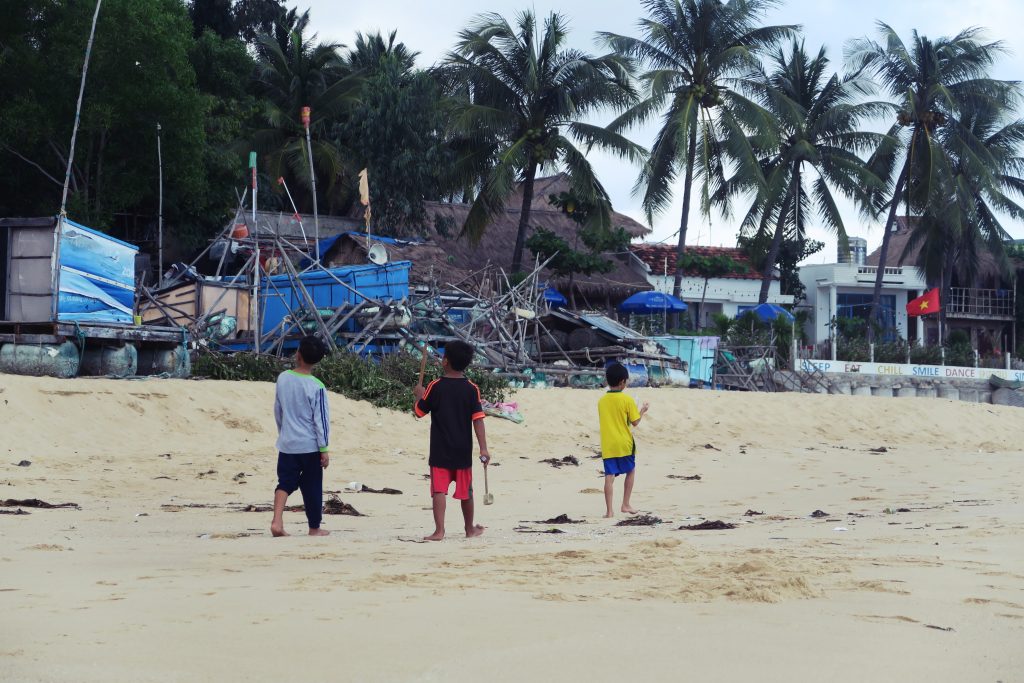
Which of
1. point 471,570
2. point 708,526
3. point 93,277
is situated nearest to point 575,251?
point 93,277

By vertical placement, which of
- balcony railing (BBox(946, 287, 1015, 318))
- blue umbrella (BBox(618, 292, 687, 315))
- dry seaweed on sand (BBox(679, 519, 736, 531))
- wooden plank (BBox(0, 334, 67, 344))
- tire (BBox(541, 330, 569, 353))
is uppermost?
balcony railing (BBox(946, 287, 1015, 318))

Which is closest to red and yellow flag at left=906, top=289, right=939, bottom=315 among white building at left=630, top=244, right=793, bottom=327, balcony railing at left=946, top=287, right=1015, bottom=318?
white building at left=630, top=244, right=793, bottom=327

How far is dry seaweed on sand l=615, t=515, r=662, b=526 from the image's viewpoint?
7883mm

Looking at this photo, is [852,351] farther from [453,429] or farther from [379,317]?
[453,429]

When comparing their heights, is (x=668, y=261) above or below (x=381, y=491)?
above

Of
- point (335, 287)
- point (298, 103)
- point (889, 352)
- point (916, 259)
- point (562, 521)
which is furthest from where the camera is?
point (916, 259)

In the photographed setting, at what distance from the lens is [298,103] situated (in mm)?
34531

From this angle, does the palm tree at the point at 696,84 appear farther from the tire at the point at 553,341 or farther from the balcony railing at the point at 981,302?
the balcony railing at the point at 981,302

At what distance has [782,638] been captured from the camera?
151 inches

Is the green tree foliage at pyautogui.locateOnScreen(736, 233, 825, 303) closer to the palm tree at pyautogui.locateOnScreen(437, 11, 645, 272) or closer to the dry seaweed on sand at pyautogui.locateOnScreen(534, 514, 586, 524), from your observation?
the palm tree at pyautogui.locateOnScreen(437, 11, 645, 272)

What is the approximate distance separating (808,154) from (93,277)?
24506mm

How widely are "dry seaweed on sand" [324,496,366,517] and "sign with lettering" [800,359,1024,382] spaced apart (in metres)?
19.8

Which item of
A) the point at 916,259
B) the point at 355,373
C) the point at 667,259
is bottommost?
the point at 355,373

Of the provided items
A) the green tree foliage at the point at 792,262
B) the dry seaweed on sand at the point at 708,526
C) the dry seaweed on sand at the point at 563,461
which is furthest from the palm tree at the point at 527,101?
the dry seaweed on sand at the point at 708,526
